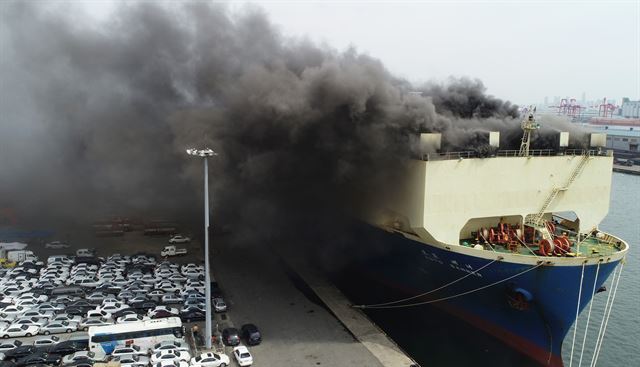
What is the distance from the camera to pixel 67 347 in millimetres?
18219

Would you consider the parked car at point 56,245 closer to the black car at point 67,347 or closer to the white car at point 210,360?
the black car at point 67,347

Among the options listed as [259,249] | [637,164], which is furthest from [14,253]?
[637,164]

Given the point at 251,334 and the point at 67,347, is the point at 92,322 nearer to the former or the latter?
the point at 67,347

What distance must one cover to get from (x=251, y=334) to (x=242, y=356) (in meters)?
1.68

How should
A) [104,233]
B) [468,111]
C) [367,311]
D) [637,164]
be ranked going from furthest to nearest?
1. [637,164]
2. [104,233]
3. [468,111]
4. [367,311]

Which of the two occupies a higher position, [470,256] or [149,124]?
[149,124]

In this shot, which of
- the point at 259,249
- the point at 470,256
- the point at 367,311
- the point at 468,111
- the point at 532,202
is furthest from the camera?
the point at 259,249

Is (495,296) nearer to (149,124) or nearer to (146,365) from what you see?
(146,365)

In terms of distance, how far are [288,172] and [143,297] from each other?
8.47m

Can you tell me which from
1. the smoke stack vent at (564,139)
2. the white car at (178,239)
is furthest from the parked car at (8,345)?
the smoke stack vent at (564,139)

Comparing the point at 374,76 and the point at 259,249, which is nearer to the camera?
the point at 374,76

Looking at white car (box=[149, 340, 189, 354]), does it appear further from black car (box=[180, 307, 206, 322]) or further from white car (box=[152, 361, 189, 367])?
black car (box=[180, 307, 206, 322])

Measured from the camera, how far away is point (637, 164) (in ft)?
298

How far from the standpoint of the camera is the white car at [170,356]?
17.3 metres
